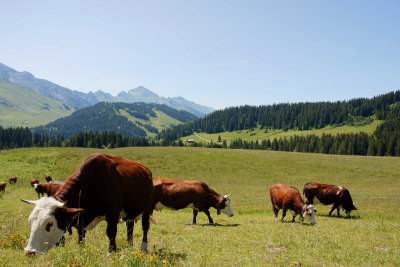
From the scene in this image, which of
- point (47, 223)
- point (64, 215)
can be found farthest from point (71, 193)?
point (47, 223)

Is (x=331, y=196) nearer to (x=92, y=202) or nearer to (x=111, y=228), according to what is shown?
(x=111, y=228)

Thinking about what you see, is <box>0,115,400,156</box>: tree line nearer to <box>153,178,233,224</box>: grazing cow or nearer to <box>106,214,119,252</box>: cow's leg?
<box>153,178,233,224</box>: grazing cow

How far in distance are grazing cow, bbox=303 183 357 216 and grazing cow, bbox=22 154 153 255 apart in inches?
780

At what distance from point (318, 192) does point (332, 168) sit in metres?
43.6

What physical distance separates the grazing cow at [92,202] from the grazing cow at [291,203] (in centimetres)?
1221

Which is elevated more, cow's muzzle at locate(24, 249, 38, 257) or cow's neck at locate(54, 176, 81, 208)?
cow's neck at locate(54, 176, 81, 208)

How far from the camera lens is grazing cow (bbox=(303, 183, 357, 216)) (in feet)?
79.7

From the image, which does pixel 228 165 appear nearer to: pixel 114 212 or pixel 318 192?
pixel 318 192

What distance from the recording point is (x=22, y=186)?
44.8 m

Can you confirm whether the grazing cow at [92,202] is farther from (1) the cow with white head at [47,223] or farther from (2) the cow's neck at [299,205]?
(2) the cow's neck at [299,205]

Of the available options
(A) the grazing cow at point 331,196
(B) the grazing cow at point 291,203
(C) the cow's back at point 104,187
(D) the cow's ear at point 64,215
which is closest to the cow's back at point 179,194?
(B) the grazing cow at point 291,203

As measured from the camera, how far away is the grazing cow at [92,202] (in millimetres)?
6801

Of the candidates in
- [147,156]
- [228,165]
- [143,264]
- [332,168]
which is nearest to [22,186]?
[147,156]

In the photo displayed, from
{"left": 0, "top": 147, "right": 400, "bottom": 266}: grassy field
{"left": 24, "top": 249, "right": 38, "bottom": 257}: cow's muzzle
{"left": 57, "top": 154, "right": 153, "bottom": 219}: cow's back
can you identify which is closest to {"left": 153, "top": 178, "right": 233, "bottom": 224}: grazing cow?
{"left": 0, "top": 147, "right": 400, "bottom": 266}: grassy field
